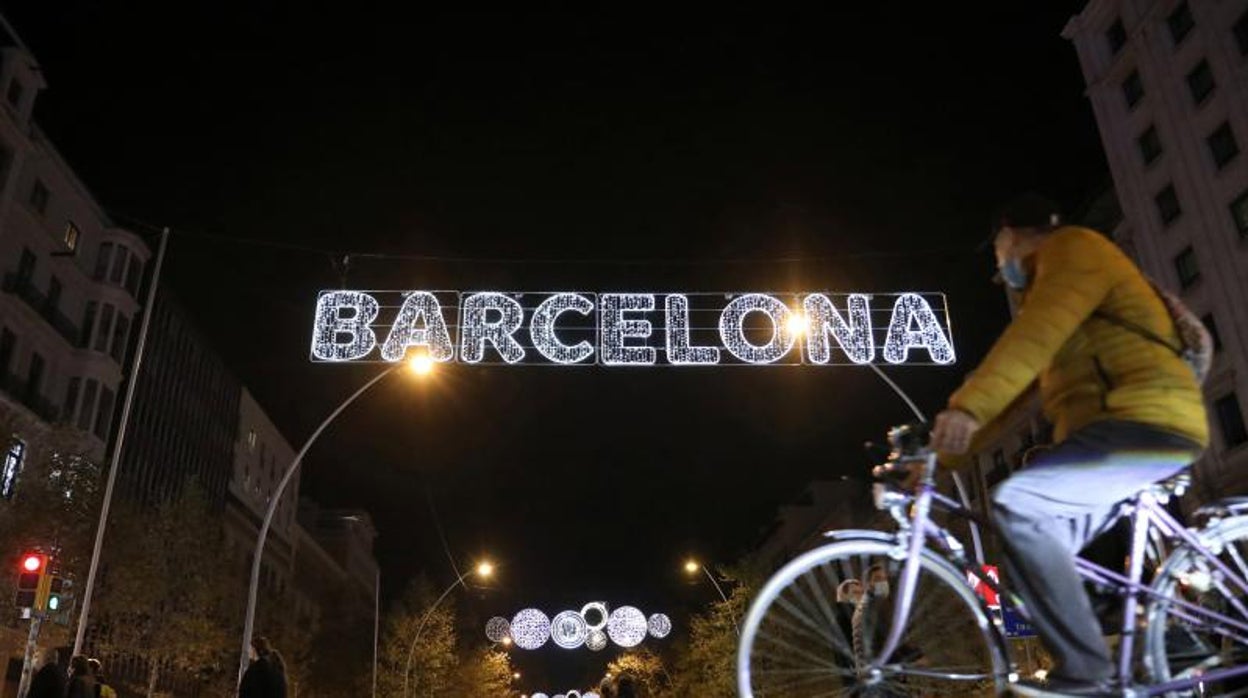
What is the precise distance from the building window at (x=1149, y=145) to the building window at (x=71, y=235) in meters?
42.6

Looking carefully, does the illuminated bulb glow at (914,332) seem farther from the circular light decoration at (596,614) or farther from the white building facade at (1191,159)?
the circular light decoration at (596,614)

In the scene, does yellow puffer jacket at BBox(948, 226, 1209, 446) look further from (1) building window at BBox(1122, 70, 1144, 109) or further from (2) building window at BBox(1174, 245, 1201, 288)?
(1) building window at BBox(1122, 70, 1144, 109)

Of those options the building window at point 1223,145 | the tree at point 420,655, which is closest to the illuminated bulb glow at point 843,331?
the building window at point 1223,145

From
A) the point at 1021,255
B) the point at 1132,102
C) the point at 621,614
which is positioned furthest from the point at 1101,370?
the point at 621,614

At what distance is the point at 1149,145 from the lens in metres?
39.1

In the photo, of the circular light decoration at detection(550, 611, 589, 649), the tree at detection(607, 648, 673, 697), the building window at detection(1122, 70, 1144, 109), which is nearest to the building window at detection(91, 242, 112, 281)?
the circular light decoration at detection(550, 611, 589, 649)

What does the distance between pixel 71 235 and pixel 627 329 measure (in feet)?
111

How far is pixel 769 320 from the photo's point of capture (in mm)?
20078

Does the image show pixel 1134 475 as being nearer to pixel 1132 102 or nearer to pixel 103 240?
pixel 1132 102

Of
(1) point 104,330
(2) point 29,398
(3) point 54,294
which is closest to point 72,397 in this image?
(2) point 29,398

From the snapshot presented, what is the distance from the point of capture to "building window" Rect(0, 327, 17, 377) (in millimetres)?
38031

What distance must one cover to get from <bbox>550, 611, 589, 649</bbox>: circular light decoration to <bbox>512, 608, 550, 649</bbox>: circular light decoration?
45 centimetres

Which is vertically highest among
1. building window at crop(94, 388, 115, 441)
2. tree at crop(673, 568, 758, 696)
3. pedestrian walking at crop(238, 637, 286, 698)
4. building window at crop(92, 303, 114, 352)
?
building window at crop(92, 303, 114, 352)

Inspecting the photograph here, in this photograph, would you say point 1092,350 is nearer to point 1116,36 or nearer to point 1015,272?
point 1015,272
